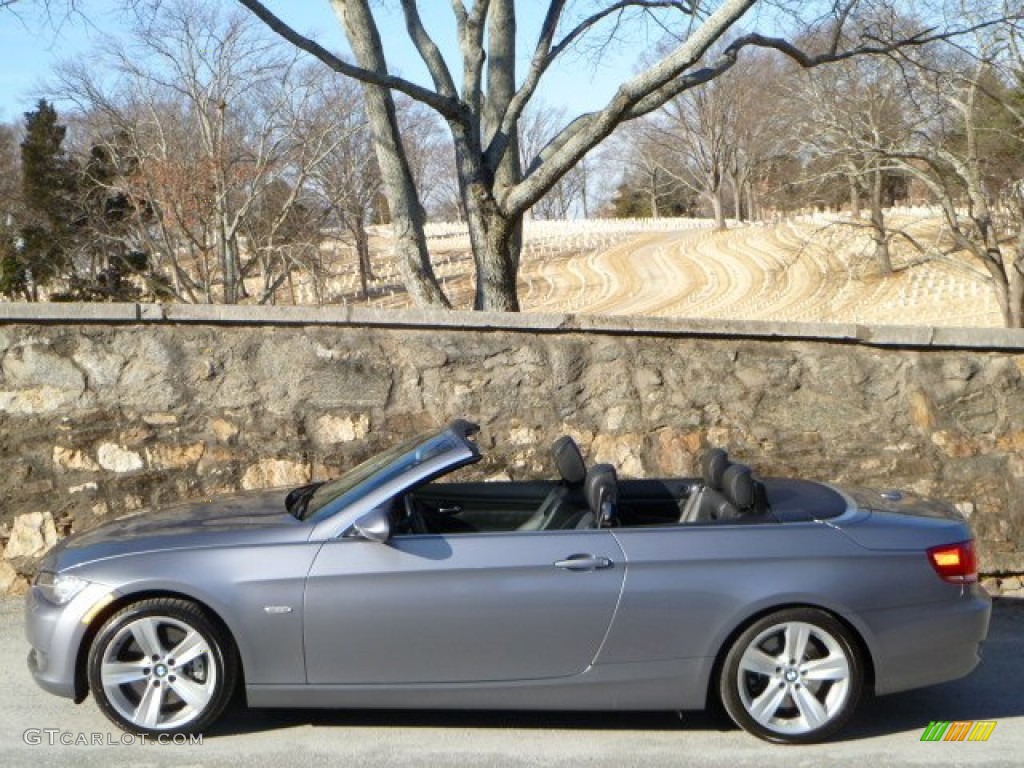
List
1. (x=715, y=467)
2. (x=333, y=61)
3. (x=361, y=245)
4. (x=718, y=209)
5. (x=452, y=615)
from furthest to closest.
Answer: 1. (x=718, y=209)
2. (x=361, y=245)
3. (x=333, y=61)
4. (x=715, y=467)
5. (x=452, y=615)

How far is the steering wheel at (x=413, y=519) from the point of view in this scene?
207 inches

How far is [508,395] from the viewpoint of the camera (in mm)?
7855

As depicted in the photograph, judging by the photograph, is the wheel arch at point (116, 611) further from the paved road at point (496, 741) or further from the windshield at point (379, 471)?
the windshield at point (379, 471)

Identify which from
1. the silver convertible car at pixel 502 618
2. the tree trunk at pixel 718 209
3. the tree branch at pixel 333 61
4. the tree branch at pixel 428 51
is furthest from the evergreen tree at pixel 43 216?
the tree trunk at pixel 718 209

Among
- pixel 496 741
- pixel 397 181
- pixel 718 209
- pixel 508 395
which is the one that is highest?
pixel 718 209

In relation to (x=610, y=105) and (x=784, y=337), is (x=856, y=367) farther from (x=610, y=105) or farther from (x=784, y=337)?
(x=610, y=105)

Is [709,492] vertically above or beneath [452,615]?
above

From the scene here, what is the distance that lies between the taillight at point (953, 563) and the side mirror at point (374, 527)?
2213 millimetres

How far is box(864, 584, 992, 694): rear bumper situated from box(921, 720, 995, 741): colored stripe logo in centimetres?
27

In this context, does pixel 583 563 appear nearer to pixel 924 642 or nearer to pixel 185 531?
pixel 924 642

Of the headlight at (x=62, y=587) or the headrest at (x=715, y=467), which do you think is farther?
the headrest at (x=715, y=467)

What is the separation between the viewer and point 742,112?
75.8 meters

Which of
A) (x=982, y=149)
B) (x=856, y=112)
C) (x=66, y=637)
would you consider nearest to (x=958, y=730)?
(x=66, y=637)

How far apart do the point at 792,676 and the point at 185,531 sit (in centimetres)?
254
